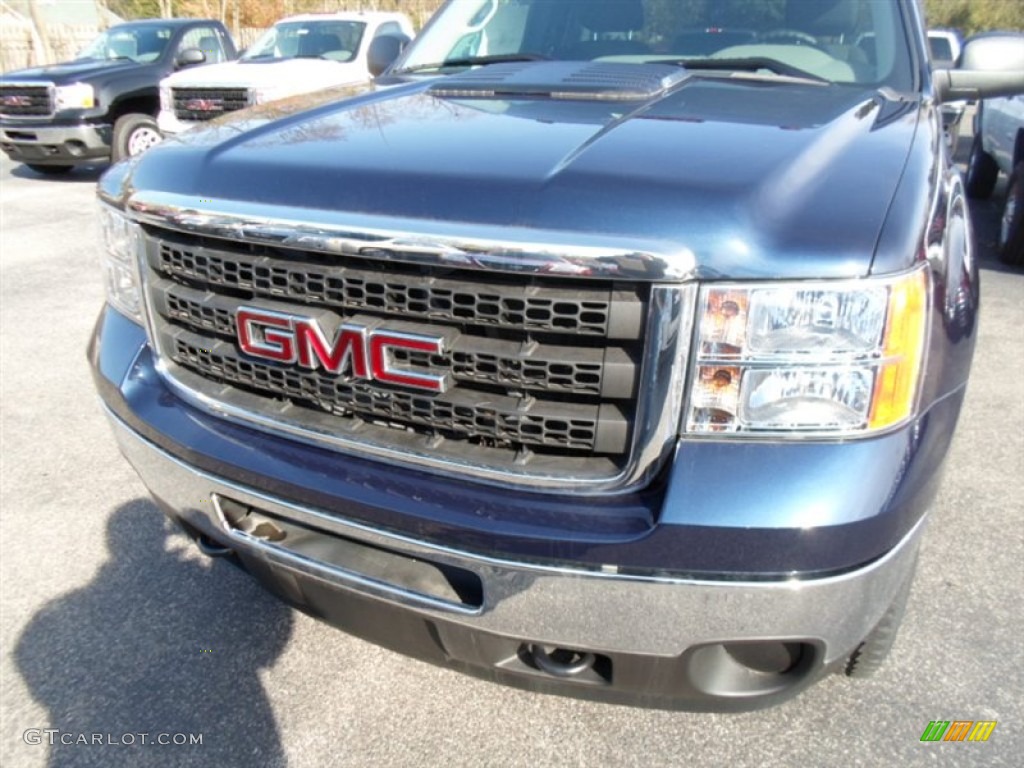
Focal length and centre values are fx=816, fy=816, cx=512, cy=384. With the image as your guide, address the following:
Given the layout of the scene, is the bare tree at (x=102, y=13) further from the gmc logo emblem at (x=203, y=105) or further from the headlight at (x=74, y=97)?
the gmc logo emblem at (x=203, y=105)

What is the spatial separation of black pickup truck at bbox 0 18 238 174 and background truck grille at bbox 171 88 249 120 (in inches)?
44.1

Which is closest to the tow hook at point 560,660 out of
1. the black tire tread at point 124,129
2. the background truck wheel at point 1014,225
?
the background truck wheel at point 1014,225

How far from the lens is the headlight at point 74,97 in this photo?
9.55 metres

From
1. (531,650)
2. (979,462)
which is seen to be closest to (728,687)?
(531,650)

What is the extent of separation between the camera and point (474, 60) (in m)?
2.98

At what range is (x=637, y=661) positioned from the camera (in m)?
1.54

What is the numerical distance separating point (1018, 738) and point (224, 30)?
39.8 feet

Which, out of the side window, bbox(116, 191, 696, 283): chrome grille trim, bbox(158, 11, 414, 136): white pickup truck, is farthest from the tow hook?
the side window

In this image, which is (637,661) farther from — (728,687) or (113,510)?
(113,510)

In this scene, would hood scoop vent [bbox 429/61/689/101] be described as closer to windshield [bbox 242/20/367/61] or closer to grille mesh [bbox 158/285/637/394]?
grille mesh [bbox 158/285/637/394]

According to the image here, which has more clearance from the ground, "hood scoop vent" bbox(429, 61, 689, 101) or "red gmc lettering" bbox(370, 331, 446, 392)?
"hood scoop vent" bbox(429, 61, 689, 101)

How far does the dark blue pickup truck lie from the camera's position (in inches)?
55.1

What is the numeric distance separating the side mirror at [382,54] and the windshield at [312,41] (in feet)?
20.1

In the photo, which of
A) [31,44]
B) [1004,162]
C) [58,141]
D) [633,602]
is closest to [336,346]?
[633,602]
